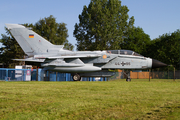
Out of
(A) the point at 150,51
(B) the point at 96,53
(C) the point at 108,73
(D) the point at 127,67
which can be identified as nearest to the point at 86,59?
(B) the point at 96,53

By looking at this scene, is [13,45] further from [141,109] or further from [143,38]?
[141,109]

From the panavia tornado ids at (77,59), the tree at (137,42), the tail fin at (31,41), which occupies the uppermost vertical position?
the tree at (137,42)

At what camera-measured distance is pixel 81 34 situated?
164 ft

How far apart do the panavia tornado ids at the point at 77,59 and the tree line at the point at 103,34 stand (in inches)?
1054

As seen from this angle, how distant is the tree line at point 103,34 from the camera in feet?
156

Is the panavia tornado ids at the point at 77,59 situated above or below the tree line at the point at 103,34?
below

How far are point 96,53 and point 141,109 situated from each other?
1576 centimetres

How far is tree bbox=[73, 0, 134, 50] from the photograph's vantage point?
155 ft

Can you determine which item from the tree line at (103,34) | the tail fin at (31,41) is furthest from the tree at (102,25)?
the tail fin at (31,41)

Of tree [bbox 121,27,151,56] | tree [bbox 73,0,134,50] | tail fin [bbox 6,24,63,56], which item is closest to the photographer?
tail fin [bbox 6,24,63,56]

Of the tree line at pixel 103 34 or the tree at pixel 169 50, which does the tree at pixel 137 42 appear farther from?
the tree at pixel 169 50

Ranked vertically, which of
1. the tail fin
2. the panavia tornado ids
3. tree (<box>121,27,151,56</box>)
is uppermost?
tree (<box>121,27,151,56</box>)

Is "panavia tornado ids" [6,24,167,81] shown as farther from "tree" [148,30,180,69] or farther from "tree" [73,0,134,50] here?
"tree" [148,30,180,69]

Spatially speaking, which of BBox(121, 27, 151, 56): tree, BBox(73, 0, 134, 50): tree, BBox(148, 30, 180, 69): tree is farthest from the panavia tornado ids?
BBox(121, 27, 151, 56): tree
